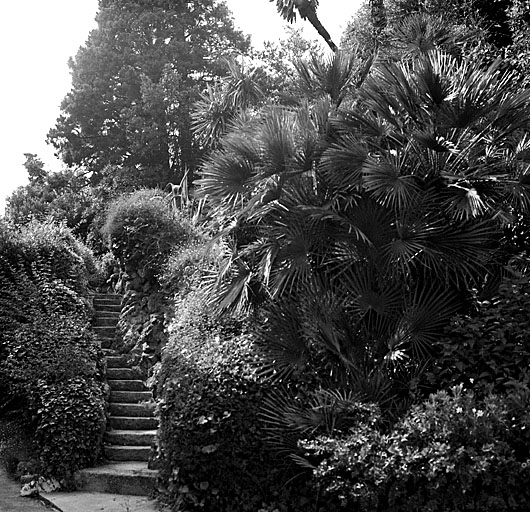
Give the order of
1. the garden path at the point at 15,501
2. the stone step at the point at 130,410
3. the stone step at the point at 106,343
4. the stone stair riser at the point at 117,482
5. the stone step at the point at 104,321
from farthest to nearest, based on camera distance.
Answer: the stone step at the point at 104,321, the stone step at the point at 106,343, the stone step at the point at 130,410, the stone stair riser at the point at 117,482, the garden path at the point at 15,501

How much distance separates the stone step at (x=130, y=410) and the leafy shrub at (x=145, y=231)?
2274mm

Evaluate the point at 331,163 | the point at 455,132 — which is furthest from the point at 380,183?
the point at 455,132

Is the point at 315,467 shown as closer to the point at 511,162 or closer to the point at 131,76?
the point at 511,162

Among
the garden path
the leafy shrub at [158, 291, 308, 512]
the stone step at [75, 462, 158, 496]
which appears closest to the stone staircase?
the stone step at [75, 462, 158, 496]

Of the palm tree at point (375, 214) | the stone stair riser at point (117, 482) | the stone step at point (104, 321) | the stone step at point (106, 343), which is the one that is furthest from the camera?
the stone step at point (104, 321)

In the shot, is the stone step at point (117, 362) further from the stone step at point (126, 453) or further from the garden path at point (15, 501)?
the garden path at point (15, 501)

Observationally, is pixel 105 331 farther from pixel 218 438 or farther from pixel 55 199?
pixel 55 199

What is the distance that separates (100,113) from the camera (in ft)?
76.3

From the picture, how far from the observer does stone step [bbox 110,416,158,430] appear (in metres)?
8.73

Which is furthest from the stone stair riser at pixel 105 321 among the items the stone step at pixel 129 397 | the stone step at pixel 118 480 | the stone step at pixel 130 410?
the stone step at pixel 118 480

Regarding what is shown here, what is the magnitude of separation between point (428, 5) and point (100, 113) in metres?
Answer: 13.6

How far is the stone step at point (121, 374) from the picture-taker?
382 inches

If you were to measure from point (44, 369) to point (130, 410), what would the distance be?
4.08ft

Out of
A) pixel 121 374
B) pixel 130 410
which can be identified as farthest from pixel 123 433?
pixel 121 374
